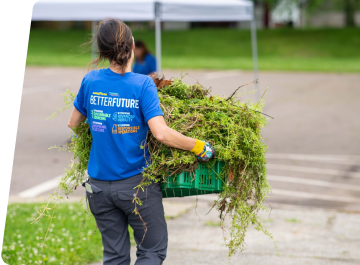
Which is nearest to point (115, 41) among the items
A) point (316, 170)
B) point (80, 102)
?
point (80, 102)

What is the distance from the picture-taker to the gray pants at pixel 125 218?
3.10 meters

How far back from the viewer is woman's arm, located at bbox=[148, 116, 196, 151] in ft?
9.70

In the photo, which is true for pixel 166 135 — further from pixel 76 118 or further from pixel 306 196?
pixel 306 196

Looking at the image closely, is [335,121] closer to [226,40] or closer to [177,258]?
[177,258]

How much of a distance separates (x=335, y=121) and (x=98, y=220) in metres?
10.9

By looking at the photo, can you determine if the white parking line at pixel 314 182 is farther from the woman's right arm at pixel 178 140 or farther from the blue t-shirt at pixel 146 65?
the woman's right arm at pixel 178 140

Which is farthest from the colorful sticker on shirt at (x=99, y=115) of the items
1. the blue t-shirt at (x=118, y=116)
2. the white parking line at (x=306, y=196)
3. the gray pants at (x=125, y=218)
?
the white parking line at (x=306, y=196)

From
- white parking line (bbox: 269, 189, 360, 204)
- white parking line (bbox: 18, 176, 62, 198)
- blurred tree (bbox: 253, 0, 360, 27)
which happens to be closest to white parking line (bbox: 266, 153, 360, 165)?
white parking line (bbox: 269, 189, 360, 204)

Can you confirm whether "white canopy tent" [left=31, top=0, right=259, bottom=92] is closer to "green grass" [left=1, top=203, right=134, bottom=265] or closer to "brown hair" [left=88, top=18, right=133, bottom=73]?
"green grass" [left=1, top=203, right=134, bottom=265]

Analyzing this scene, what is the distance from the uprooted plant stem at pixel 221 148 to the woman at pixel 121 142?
9 centimetres

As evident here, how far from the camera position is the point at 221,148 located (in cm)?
322

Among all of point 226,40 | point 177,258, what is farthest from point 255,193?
point 226,40

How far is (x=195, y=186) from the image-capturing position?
10.5 feet

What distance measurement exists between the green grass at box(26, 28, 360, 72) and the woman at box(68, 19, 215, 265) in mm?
22029
